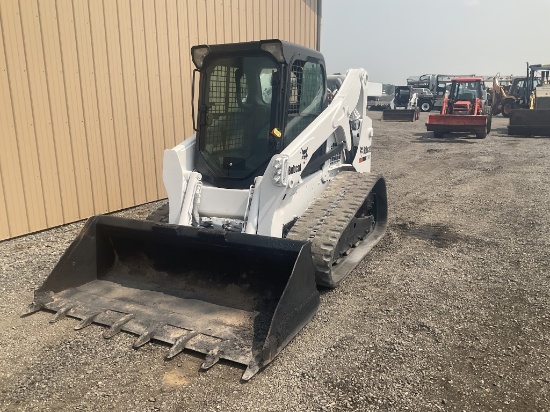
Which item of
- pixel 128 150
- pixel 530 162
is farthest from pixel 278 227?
pixel 530 162

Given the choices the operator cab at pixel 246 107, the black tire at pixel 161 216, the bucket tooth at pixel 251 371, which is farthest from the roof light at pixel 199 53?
the bucket tooth at pixel 251 371

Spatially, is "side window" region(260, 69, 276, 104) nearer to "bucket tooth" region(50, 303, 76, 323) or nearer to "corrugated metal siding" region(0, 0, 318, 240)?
"bucket tooth" region(50, 303, 76, 323)

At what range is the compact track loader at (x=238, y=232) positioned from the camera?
3697mm

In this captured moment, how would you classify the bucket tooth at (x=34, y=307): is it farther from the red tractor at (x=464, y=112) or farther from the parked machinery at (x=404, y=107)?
the parked machinery at (x=404, y=107)

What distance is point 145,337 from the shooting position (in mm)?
3600

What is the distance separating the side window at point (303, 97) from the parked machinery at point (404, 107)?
22.2 meters

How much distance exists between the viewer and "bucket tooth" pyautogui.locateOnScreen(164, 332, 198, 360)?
3.39 meters

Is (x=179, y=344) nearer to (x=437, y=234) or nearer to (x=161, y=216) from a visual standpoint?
(x=161, y=216)

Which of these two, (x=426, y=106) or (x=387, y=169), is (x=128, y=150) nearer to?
(x=387, y=169)

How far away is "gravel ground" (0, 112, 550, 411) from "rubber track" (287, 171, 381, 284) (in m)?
0.50

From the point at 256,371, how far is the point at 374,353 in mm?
926

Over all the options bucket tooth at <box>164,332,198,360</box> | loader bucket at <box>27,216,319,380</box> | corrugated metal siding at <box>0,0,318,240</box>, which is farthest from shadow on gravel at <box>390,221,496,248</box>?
corrugated metal siding at <box>0,0,318,240</box>

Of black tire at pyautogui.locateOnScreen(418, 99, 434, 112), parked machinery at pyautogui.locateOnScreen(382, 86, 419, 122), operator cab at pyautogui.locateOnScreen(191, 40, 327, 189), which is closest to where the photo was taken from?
operator cab at pyautogui.locateOnScreen(191, 40, 327, 189)

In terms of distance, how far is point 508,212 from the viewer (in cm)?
748
